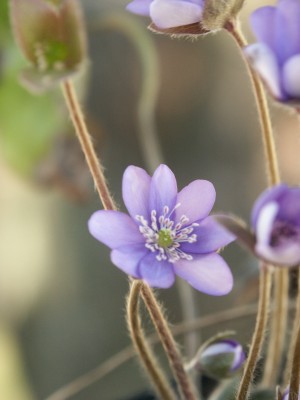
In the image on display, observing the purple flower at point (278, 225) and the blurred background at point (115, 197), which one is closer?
the purple flower at point (278, 225)

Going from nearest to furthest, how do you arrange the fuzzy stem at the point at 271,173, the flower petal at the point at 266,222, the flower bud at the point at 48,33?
the flower petal at the point at 266,222, the fuzzy stem at the point at 271,173, the flower bud at the point at 48,33

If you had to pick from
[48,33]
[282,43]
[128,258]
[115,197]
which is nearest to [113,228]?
[128,258]

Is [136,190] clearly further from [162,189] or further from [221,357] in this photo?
[221,357]

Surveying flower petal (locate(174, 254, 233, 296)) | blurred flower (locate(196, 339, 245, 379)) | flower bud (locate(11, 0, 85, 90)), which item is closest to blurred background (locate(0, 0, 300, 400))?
flower bud (locate(11, 0, 85, 90))

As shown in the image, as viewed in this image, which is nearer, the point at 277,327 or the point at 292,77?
the point at 292,77

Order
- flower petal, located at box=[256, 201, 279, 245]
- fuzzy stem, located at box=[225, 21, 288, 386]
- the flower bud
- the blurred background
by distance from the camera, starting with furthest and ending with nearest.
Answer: the blurred background → the flower bud → fuzzy stem, located at box=[225, 21, 288, 386] → flower petal, located at box=[256, 201, 279, 245]

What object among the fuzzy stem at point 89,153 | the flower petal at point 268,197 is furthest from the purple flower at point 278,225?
the fuzzy stem at point 89,153

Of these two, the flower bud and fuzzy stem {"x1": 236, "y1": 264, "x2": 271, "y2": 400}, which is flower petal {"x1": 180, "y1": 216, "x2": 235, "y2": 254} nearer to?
fuzzy stem {"x1": 236, "y1": 264, "x2": 271, "y2": 400}

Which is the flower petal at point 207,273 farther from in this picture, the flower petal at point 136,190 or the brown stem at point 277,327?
the brown stem at point 277,327
